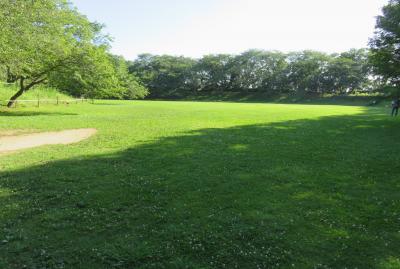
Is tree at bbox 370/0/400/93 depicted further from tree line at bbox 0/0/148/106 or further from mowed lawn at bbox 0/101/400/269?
tree line at bbox 0/0/148/106

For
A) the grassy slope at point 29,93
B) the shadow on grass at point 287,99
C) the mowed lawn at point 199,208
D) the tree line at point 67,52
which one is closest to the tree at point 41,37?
the tree line at point 67,52

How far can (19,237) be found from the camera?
257 inches

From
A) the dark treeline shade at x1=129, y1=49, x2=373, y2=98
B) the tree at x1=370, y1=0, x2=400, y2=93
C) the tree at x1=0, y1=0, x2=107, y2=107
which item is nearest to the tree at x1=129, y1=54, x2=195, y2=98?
the dark treeline shade at x1=129, y1=49, x2=373, y2=98

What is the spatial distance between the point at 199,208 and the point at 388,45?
25.4 meters

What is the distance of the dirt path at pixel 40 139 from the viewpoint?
49.8 feet

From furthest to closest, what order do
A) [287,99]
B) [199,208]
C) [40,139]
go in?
[287,99]
[40,139]
[199,208]

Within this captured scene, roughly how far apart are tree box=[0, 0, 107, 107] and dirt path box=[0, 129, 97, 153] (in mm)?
6625

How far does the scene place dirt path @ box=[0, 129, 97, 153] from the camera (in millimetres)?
15180

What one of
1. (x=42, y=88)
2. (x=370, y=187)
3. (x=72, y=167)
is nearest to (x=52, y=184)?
(x=72, y=167)

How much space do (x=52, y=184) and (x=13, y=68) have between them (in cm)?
2145

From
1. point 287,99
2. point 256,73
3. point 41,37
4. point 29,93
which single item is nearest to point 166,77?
point 256,73

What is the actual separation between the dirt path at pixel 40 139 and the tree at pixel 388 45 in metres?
21.2

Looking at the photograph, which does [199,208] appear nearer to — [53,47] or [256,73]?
[53,47]

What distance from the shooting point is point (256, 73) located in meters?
128
